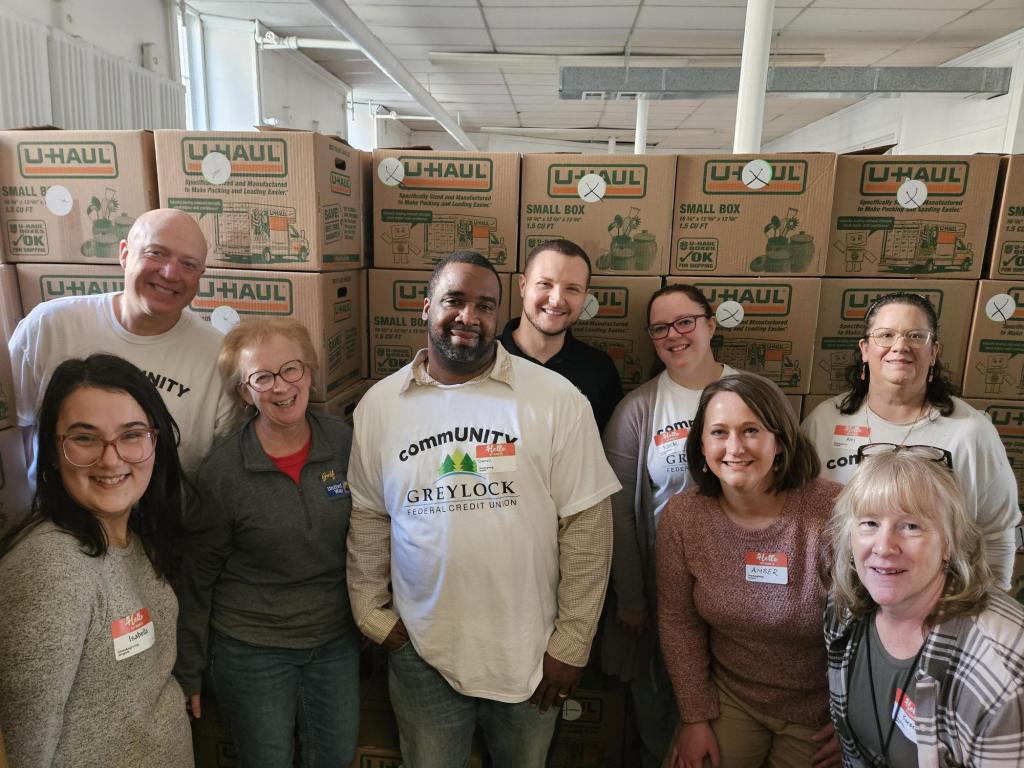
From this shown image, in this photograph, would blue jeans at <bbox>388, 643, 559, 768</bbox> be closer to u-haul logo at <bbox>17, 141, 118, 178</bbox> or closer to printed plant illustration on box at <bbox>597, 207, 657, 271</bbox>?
printed plant illustration on box at <bbox>597, 207, 657, 271</bbox>

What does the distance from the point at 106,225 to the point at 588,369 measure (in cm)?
152

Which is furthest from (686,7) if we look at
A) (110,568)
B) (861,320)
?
(110,568)

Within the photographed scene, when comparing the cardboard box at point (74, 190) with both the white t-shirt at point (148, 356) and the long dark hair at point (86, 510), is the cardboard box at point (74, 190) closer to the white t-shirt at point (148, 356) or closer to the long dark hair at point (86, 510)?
the white t-shirt at point (148, 356)

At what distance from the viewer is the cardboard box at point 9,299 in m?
1.77

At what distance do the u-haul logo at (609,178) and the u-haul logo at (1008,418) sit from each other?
1.35 metres

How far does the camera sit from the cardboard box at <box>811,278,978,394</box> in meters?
1.88

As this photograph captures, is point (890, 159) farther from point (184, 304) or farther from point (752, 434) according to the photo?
point (184, 304)

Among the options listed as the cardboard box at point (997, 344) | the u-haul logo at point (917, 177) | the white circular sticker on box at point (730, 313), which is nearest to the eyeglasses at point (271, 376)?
the white circular sticker on box at point (730, 313)

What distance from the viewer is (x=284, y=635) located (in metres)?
1.38

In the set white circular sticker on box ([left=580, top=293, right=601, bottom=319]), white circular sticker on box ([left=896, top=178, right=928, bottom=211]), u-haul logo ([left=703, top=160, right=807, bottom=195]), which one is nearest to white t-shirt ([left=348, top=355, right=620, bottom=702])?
white circular sticker on box ([left=580, top=293, right=601, bottom=319])

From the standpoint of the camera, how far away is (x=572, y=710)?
1.89 metres

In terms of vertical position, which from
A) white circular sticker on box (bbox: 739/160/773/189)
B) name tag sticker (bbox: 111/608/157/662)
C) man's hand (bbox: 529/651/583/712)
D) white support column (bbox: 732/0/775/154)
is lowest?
man's hand (bbox: 529/651/583/712)

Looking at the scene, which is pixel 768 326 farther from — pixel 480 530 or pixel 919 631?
pixel 480 530

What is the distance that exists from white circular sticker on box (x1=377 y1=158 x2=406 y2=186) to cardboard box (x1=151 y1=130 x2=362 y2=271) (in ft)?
0.57
